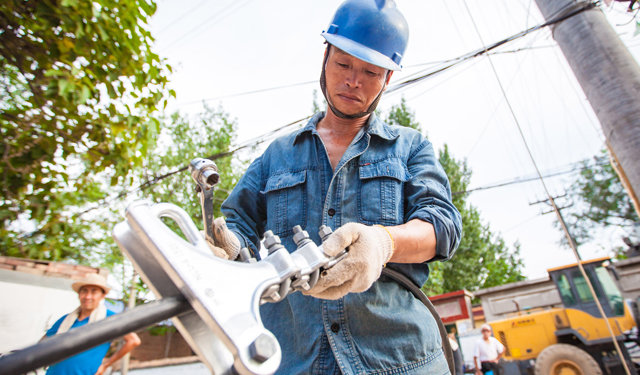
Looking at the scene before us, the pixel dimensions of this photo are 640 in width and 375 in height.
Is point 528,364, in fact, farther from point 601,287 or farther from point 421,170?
point 421,170

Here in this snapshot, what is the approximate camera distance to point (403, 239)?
1112 millimetres

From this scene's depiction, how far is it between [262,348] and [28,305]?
7780mm

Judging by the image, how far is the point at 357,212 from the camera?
4.60 feet

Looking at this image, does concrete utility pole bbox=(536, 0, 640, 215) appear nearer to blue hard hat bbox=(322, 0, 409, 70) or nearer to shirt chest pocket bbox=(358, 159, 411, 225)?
blue hard hat bbox=(322, 0, 409, 70)

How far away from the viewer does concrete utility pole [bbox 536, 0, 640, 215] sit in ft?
8.89

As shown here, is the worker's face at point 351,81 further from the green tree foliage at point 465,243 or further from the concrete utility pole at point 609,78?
the green tree foliage at point 465,243

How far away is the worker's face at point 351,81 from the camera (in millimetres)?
1519

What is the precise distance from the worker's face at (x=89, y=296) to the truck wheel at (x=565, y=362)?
851 centimetres

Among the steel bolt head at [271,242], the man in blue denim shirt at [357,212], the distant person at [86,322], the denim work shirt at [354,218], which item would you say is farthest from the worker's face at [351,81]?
the distant person at [86,322]

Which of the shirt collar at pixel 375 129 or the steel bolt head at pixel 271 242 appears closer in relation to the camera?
the steel bolt head at pixel 271 242

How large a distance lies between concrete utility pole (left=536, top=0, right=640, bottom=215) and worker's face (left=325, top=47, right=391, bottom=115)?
2.22 meters

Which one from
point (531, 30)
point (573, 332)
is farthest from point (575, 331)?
point (531, 30)

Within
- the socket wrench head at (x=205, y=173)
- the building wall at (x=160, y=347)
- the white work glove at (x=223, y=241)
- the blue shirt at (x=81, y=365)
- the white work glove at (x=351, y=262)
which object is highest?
the socket wrench head at (x=205, y=173)

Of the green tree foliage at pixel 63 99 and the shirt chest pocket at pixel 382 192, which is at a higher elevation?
the green tree foliage at pixel 63 99
